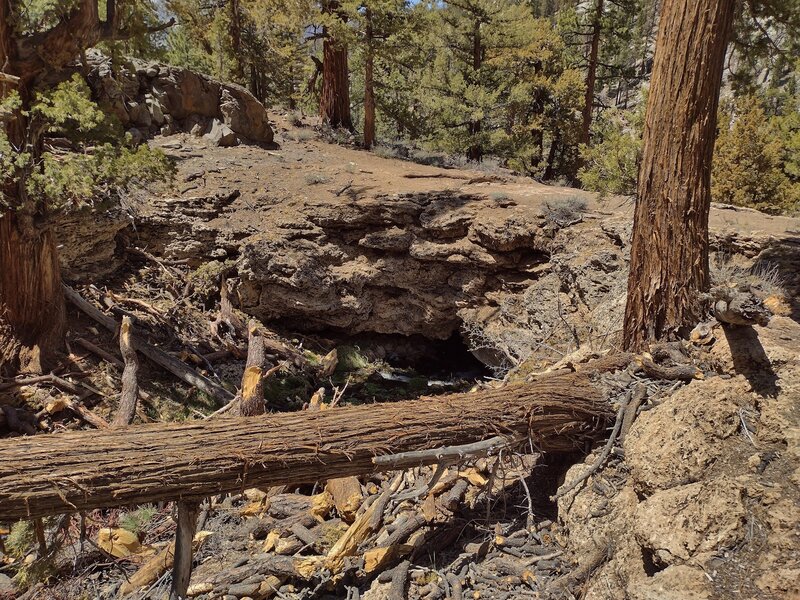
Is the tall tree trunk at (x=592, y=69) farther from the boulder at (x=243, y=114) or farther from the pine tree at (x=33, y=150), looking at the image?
the pine tree at (x=33, y=150)

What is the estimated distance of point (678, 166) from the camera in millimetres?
4395

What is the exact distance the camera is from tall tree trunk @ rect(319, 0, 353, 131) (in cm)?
1516

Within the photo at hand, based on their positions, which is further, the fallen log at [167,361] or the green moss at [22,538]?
the fallen log at [167,361]

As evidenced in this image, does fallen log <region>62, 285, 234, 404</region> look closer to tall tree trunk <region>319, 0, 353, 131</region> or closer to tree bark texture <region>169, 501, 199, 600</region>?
tree bark texture <region>169, 501, 199, 600</region>

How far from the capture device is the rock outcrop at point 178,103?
11.4 m

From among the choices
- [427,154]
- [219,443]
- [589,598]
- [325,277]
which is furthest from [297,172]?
[589,598]

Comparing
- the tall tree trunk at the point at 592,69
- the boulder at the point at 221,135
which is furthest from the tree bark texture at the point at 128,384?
the tall tree trunk at the point at 592,69

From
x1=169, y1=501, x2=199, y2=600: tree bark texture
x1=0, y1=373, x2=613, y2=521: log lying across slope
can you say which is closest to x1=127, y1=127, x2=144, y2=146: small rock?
x1=0, y1=373, x2=613, y2=521: log lying across slope

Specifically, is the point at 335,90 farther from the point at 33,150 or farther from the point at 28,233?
the point at 28,233

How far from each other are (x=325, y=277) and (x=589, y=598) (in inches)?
307

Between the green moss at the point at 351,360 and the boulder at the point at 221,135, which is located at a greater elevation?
the boulder at the point at 221,135

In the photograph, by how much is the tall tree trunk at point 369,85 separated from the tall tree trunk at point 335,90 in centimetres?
149

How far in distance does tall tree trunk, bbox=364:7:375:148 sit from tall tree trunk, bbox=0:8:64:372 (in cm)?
824

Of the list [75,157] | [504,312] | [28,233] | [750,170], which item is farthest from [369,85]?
[750,170]
